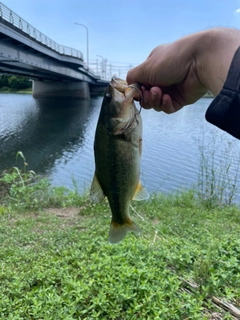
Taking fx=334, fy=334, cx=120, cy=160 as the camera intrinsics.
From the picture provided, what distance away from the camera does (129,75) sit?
2.15 meters

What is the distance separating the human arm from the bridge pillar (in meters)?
44.9

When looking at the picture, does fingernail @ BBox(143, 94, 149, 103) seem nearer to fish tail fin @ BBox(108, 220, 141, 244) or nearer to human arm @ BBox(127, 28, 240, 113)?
human arm @ BBox(127, 28, 240, 113)

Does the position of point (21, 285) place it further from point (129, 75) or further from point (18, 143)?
point (18, 143)

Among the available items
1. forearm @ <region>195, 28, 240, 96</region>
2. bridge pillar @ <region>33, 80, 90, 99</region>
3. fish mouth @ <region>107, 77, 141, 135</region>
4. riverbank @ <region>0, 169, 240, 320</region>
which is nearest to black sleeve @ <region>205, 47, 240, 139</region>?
forearm @ <region>195, 28, 240, 96</region>

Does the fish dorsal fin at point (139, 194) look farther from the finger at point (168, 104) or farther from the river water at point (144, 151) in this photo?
the river water at point (144, 151)

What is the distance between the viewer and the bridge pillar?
46.4 m

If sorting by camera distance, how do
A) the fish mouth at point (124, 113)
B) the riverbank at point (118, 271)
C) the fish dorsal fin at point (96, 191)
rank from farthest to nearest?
1. the riverbank at point (118, 271)
2. the fish dorsal fin at point (96, 191)
3. the fish mouth at point (124, 113)

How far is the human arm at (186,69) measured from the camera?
1633 millimetres

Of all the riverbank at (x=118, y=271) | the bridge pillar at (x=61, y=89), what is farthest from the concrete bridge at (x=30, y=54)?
the riverbank at (x=118, y=271)

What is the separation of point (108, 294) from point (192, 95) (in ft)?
6.19

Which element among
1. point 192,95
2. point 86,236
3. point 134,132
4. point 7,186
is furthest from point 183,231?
point 7,186

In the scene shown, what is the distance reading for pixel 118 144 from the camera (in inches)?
70.8

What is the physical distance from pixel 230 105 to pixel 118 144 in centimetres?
64

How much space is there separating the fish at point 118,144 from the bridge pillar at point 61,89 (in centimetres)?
4527
